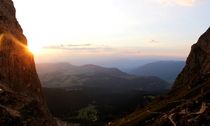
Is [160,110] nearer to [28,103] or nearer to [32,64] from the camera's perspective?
[32,64]

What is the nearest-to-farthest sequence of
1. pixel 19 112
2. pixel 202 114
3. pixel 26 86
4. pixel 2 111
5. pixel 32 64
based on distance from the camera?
pixel 2 111 < pixel 19 112 < pixel 202 114 < pixel 26 86 < pixel 32 64

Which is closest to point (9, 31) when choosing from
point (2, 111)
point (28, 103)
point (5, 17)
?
point (5, 17)

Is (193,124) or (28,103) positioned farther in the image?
(28,103)

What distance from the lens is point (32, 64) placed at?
6496 inches

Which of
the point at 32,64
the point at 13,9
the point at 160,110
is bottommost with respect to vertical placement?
the point at 160,110

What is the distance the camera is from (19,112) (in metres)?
93.8

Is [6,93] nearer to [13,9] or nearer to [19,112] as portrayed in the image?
[19,112]

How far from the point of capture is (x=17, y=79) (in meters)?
141

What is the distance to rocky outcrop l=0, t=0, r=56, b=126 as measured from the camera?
96.1m

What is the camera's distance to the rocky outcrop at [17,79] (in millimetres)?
96062

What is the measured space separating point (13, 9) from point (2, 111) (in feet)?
321

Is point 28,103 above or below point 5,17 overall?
below

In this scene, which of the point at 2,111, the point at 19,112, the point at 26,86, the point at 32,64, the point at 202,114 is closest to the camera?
the point at 2,111

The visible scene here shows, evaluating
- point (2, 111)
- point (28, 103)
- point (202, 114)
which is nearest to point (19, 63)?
point (28, 103)
